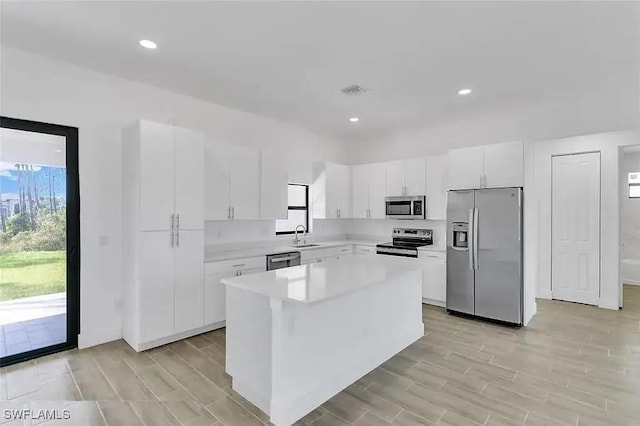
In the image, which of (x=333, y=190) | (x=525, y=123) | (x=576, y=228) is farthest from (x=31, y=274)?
(x=576, y=228)

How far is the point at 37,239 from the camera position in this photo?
3268mm

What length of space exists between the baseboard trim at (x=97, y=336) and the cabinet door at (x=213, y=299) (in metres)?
0.95

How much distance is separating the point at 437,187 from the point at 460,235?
1.00 metres

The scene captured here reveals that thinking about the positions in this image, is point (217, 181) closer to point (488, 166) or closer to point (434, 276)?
point (434, 276)

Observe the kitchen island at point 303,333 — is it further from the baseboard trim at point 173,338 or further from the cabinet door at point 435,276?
the cabinet door at point 435,276

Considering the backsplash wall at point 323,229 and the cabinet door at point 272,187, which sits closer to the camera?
the backsplash wall at point 323,229

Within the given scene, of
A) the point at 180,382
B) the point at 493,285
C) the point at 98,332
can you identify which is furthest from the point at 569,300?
the point at 98,332

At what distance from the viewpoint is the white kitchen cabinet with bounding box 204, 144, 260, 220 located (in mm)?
4160

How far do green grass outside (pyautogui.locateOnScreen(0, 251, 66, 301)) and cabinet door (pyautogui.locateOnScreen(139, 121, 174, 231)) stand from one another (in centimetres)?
98

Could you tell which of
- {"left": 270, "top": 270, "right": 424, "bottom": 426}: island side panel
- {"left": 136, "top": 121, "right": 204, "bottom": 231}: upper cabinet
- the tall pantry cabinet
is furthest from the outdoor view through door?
{"left": 270, "top": 270, "right": 424, "bottom": 426}: island side panel

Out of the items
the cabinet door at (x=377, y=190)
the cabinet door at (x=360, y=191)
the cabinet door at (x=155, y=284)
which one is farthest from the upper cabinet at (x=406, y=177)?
the cabinet door at (x=155, y=284)

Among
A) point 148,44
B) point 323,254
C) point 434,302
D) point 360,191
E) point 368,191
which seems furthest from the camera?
point 360,191

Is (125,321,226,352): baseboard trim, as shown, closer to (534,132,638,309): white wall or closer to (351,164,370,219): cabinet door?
(351,164,370,219): cabinet door

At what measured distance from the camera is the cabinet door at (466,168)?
14.6ft
